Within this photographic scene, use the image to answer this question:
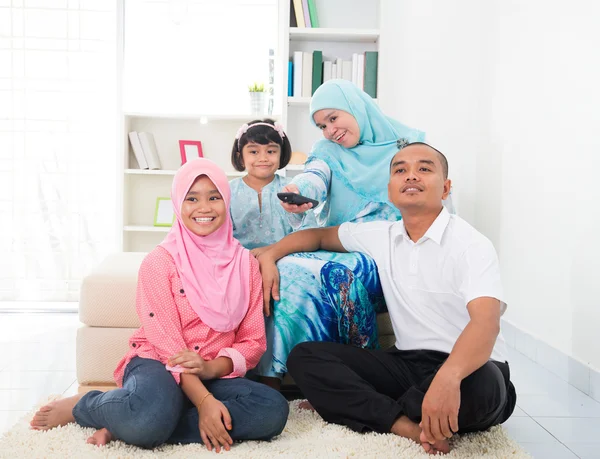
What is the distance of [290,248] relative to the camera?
2.10 m

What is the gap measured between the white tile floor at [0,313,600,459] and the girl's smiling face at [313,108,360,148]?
102 cm

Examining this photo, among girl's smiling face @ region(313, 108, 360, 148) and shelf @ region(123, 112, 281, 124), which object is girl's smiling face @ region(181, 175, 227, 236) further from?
shelf @ region(123, 112, 281, 124)

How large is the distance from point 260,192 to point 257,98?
187 cm

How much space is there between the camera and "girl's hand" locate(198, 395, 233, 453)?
1660 millimetres

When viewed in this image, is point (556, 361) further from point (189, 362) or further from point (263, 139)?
point (189, 362)

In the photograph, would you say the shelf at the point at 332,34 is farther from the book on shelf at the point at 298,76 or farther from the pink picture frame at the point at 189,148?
the pink picture frame at the point at 189,148

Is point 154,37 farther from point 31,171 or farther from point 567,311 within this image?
point 567,311

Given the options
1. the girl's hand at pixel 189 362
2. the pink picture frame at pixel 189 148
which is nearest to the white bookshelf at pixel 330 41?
the pink picture frame at pixel 189 148

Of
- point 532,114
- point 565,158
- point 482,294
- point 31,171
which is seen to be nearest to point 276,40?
point 31,171

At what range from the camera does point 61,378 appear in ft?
8.11

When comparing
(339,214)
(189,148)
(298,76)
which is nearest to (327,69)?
(298,76)

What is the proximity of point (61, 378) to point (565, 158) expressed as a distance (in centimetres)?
199

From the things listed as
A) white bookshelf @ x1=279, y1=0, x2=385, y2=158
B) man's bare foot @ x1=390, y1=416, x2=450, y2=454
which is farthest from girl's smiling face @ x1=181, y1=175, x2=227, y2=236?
white bookshelf @ x1=279, y1=0, x2=385, y2=158

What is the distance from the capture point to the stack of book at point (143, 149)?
4156mm
